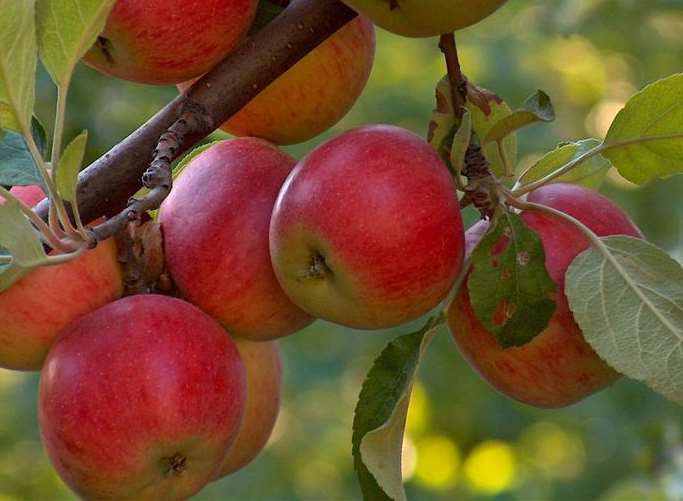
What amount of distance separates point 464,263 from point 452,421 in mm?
3186

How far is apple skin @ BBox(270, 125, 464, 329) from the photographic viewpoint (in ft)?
4.27

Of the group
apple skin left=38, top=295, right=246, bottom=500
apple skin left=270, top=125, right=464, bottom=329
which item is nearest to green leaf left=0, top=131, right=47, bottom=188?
apple skin left=38, top=295, right=246, bottom=500

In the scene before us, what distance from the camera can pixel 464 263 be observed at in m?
1.42

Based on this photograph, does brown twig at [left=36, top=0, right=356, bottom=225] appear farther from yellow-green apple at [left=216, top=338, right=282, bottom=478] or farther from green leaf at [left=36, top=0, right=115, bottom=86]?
yellow-green apple at [left=216, top=338, right=282, bottom=478]

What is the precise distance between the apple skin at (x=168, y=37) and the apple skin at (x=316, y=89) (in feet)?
0.42

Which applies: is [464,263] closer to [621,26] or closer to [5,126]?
[5,126]

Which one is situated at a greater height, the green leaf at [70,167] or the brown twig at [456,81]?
the green leaf at [70,167]

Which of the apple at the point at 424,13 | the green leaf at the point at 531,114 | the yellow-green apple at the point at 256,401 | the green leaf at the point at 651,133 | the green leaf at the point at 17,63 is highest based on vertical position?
the green leaf at the point at 17,63

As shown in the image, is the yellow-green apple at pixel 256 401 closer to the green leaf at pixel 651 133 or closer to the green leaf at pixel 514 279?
the green leaf at pixel 514 279

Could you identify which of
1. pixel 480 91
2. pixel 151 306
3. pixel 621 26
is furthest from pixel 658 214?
pixel 151 306

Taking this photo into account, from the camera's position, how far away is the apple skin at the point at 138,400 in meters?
1.29

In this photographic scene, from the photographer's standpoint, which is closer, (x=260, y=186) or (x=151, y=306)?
(x=151, y=306)

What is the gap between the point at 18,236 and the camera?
1.17 meters

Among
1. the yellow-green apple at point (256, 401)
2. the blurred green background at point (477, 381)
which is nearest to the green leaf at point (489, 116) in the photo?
the yellow-green apple at point (256, 401)
